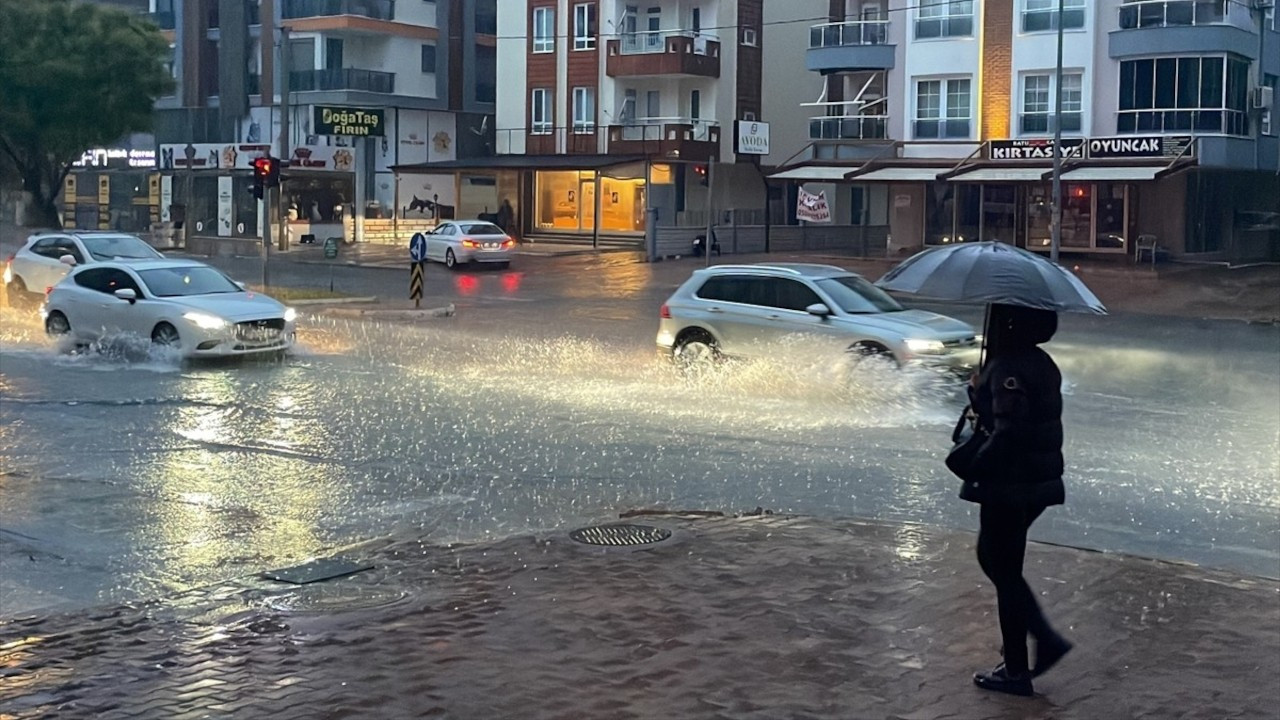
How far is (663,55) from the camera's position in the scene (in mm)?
54844

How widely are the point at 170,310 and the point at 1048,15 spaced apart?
32.7 metres

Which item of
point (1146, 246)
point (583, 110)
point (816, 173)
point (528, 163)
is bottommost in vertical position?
point (1146, 246)

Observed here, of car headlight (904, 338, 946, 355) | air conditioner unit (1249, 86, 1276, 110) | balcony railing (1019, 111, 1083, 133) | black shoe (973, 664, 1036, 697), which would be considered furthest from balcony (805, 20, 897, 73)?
black shoe (973, 664, 1036, 697)

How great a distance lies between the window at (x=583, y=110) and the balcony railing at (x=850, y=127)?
1119 centimetres

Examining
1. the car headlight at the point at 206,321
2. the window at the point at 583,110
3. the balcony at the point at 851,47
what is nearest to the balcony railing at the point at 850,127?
the balcony at the point at 851,47

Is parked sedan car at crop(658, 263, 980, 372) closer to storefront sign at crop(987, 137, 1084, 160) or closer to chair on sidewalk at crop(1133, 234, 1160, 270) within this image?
storefront sign at crop(987, 137, 1084, 160)

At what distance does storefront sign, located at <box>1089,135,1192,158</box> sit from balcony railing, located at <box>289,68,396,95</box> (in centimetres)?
3080

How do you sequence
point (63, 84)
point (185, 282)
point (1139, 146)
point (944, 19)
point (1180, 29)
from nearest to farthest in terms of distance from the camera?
point (185, 282), point (1180, 29), point (1139, 146), point (944, 19), point (63, 84)

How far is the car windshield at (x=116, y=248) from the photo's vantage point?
27453 mm

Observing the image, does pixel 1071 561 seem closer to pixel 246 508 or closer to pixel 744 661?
pixel 744 661

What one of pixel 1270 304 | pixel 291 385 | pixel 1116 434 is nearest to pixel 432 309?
pixel 291 385

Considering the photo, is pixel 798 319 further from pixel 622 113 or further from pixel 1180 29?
pixel 622 113

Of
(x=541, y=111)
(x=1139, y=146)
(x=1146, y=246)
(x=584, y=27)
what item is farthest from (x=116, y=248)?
(x=541, y=111)

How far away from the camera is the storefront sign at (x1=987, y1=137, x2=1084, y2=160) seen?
43.7 metres
